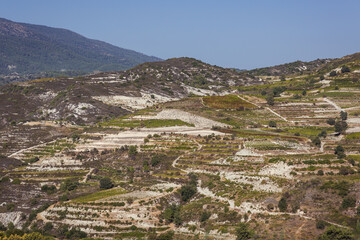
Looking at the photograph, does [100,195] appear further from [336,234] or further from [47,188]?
[336,234]

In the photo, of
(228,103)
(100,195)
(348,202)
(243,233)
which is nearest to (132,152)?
(100,195)

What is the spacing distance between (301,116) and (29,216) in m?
69.1

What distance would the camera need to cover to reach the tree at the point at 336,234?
128 ft

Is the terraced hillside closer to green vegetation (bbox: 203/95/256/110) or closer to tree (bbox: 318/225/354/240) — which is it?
tree (bbox: 318/225/354/240)

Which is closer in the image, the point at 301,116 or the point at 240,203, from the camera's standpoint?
the point at 240,203

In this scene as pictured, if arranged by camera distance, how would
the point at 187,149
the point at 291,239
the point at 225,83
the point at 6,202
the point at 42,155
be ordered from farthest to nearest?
the point at 225,83
the point at 42,155
the point at 187,149
the point at 6,202
the point at 291,239

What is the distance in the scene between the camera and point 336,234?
3947 centimetres

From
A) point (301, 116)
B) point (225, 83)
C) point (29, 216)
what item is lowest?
point (29, 216)

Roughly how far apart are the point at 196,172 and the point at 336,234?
3168 centimetres

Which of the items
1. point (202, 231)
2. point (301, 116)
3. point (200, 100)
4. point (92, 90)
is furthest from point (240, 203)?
point (92, 90)

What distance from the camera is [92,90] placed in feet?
474

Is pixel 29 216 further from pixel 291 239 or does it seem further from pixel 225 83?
pixel 225 83

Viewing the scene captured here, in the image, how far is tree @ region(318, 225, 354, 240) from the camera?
38.9 metres

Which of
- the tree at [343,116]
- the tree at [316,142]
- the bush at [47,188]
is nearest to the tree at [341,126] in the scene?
the tree at [343,116]
